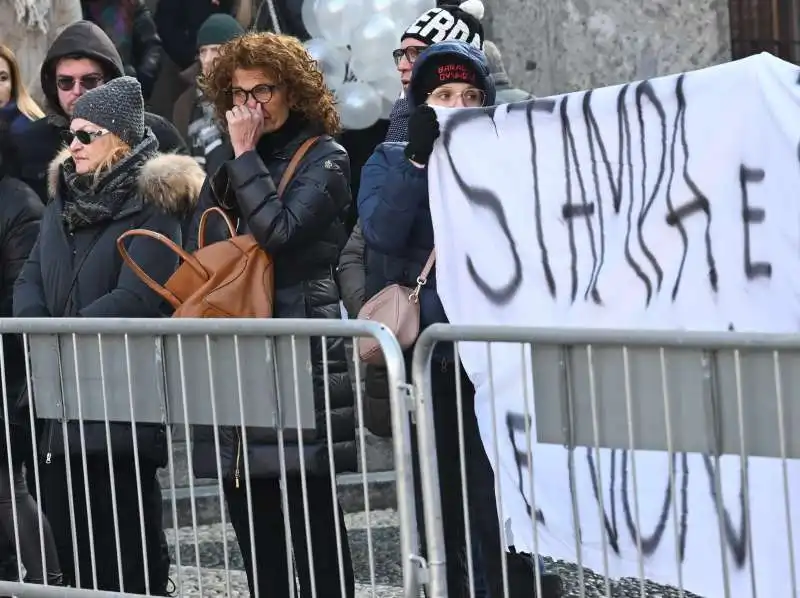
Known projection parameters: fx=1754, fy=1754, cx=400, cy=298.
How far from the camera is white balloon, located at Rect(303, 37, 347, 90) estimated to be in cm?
818

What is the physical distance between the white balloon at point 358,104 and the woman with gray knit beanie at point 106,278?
2.58 m

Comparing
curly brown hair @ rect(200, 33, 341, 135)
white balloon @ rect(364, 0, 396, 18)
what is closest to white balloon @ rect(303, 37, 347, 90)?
white balloon @ rect(364, 0, 396, 18)

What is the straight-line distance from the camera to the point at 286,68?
17.1 ft

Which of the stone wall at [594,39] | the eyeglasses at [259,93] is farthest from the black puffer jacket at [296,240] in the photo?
the stone wall at [594,39]

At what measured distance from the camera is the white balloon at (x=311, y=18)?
8352 millimetres

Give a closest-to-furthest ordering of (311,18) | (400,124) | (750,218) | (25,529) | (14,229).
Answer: (750,218) < (25,529) < (14,229) < (400,124) < (311,18)

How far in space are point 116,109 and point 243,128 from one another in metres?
0.57

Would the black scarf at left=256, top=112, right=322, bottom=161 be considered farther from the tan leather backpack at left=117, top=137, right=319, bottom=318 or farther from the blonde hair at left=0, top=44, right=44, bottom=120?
the blonde hair at left=0, top=44, right=44, bottom=120

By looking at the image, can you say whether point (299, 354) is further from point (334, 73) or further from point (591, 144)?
point (334, 73)

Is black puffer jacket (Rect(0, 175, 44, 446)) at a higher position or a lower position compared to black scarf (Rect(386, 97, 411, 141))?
lower

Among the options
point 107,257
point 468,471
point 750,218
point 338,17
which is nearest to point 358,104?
point 338,17

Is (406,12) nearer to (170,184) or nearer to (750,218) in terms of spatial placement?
(170,184)

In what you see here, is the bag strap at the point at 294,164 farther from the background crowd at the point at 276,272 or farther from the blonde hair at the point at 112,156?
the blonde hair at the point at 112,156

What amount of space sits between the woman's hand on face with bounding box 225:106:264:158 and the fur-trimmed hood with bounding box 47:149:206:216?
0.98 ft
